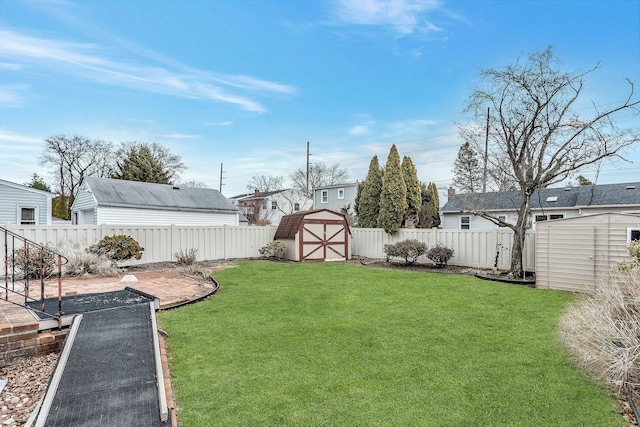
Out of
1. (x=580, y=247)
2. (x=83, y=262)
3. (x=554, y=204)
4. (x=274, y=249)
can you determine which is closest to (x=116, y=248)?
(x=83, y=262)

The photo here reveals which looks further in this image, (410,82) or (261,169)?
(261,169)

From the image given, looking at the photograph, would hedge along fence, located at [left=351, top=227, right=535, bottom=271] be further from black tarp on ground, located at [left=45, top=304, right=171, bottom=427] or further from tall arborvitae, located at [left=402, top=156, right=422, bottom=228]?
black tarp on ground, located at [left=45, top=304, right=171, bottom=427]

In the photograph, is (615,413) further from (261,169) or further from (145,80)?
(261,169)

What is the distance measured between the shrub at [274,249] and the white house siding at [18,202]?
9812mm

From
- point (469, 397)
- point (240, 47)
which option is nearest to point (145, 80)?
point (240, 47)

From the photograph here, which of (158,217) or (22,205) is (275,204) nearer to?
(158,217)

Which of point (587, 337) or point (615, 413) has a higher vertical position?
point (587, 337)

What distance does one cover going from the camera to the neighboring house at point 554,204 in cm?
1823

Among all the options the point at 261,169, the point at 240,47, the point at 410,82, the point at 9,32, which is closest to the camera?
the point at 9,32

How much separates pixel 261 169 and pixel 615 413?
3736 centimetres

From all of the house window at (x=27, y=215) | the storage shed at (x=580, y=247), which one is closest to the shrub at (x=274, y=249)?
the storage shed at (x=580, y=247)

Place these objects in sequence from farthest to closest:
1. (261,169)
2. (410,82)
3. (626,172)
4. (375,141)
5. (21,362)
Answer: (261,169) < (375,141) < (626,172) < (410,82) < (21,362)

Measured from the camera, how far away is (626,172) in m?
19.0

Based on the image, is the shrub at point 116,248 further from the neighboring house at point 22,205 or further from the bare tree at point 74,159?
the bare tree at point 74,159
